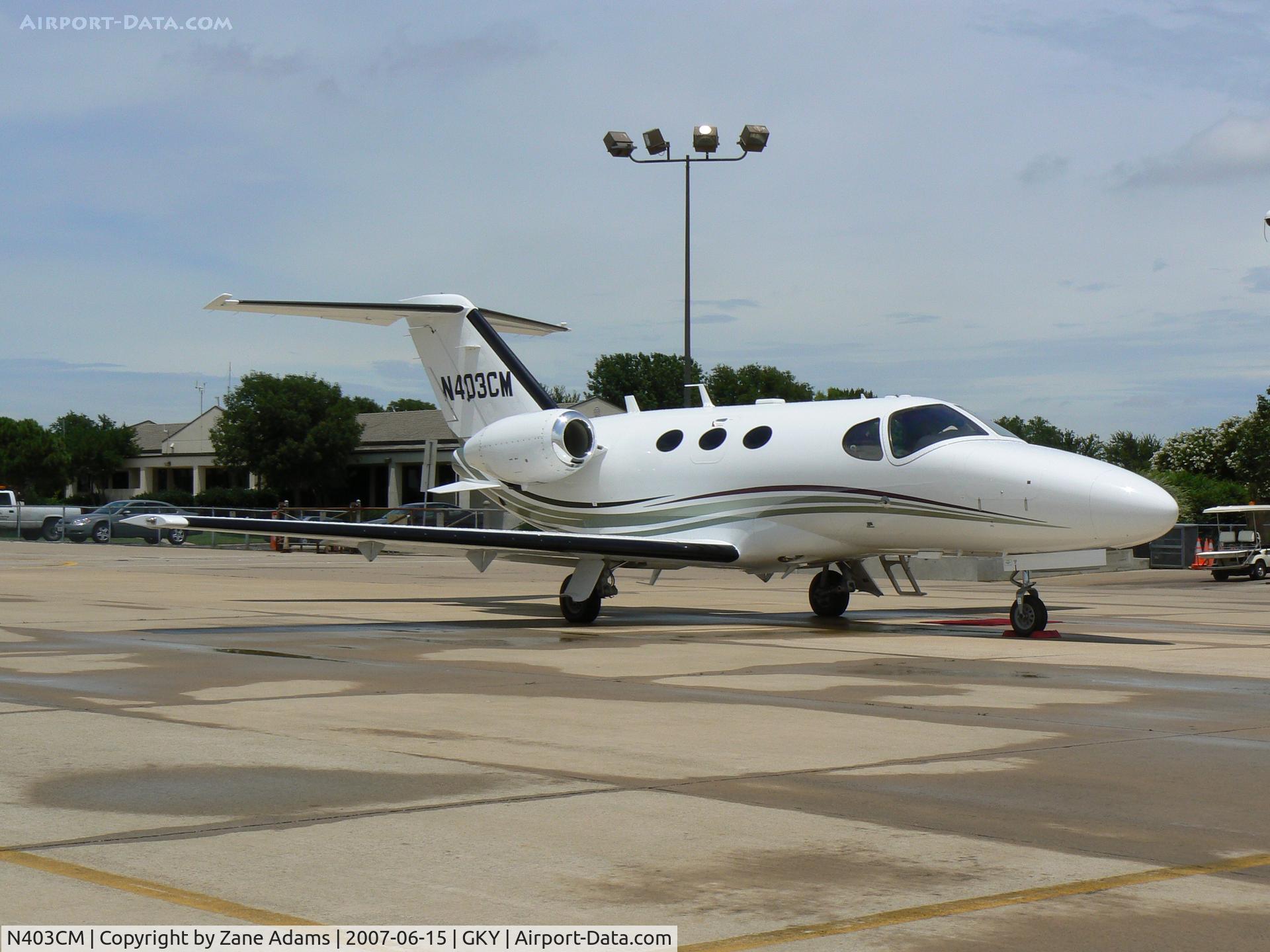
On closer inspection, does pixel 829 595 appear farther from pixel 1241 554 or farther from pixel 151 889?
pixel 1241 554

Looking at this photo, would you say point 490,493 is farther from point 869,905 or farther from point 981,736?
point 869,905

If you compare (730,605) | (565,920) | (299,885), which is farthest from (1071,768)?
(730,605)

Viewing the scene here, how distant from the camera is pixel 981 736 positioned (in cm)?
817

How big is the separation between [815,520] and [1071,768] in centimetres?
991

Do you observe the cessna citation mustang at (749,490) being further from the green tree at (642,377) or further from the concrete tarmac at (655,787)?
the green tree at (642,377)

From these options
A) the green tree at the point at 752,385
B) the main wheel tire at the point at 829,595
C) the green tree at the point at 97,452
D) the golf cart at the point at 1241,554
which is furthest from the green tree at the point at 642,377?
the main wheel tire at the point at 829,595

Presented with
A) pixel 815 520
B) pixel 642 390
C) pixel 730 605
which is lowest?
pixel 730 605

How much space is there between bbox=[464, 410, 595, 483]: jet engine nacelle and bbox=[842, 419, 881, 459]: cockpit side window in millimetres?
4069

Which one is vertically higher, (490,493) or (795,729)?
(490,493)

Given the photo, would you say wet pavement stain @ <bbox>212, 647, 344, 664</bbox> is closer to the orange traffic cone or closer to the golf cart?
the golf cart

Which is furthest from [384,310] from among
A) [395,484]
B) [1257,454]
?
[395,484]

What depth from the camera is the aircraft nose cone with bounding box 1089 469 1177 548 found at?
1432cm

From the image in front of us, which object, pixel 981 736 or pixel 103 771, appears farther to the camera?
pixel 981 736

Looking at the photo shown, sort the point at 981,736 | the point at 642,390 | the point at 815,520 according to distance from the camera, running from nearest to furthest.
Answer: the point at 981,736, the point at 815,520, the point at 642,390
